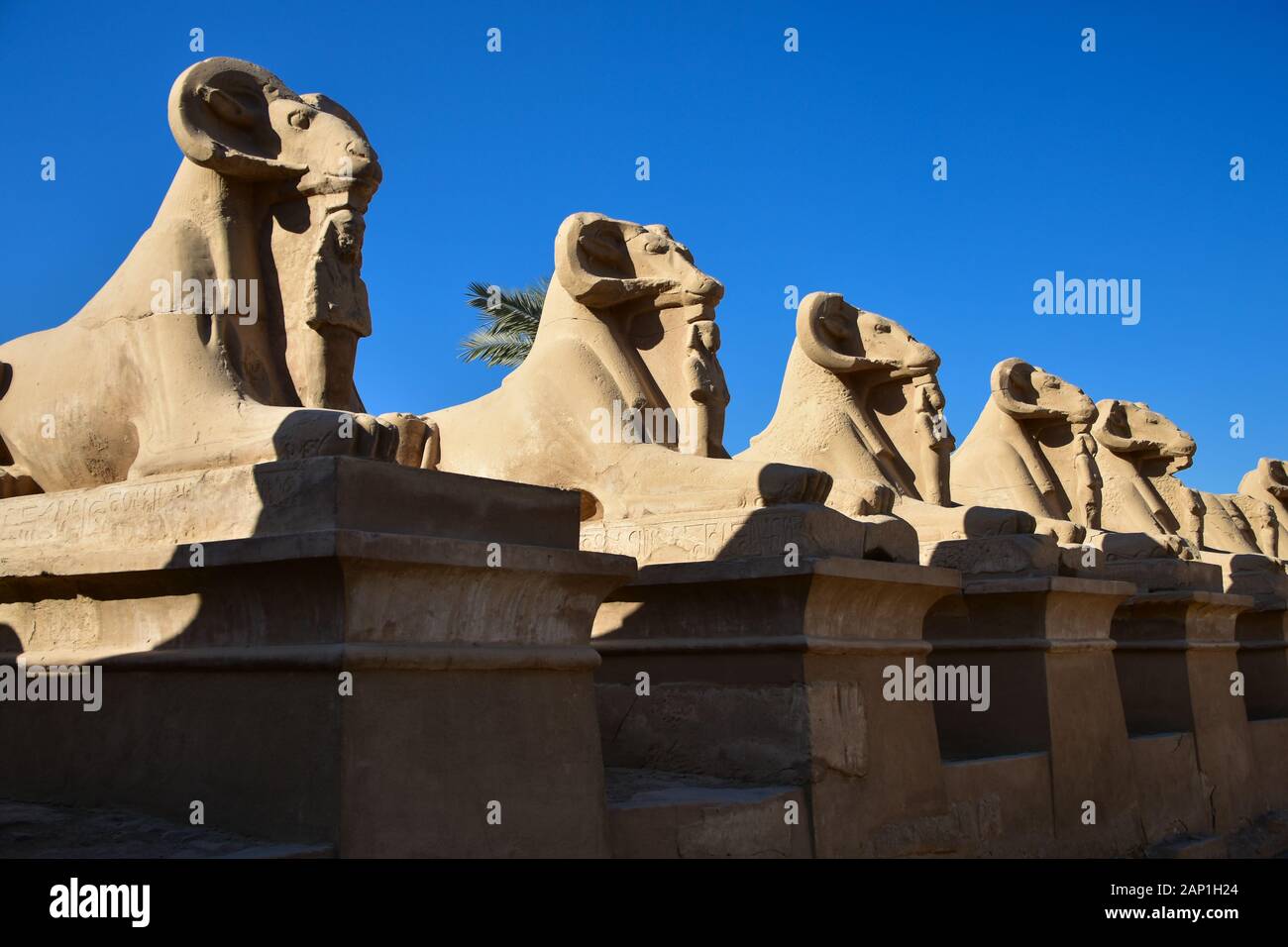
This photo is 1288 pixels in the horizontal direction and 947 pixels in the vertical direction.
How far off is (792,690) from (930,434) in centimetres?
337

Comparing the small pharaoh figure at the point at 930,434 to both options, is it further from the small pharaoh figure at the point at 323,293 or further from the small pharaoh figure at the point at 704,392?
the small pharaoh figure at the point at 323,293

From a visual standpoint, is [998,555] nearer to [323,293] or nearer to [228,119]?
[323,293]

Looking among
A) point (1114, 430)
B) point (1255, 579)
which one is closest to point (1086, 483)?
point (1255, 579)

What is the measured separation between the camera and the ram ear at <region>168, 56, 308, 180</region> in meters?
4.20

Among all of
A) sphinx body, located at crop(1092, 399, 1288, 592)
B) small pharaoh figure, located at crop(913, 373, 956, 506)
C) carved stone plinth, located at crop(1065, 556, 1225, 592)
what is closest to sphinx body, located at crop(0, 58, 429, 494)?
small pharaoh figure, located at crop(913, 373, 956, 506)

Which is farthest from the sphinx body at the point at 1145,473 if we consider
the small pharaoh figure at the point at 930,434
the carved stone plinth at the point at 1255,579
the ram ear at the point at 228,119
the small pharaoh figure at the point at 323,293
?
the ram ear at the point at 228,119

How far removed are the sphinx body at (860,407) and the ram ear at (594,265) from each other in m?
1.74

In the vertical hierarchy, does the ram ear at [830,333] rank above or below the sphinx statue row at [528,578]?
above

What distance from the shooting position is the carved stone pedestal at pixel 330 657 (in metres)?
3.23

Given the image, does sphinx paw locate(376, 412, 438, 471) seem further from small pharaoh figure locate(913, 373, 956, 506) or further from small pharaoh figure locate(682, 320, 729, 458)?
small pharaoh figure locate(913, 373, 956, 506)
